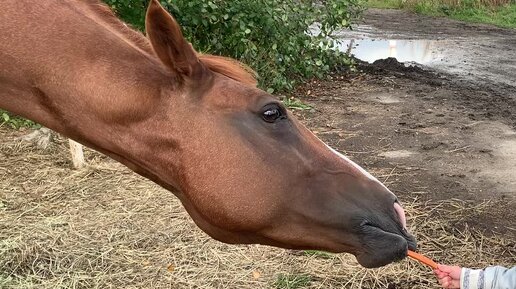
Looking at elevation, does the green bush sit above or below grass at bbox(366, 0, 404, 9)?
above

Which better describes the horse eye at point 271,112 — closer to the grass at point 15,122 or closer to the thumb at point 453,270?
the thumb at point 453,270

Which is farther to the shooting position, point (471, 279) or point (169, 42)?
point (471, 279)

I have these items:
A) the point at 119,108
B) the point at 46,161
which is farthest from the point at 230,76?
the point at 46,161

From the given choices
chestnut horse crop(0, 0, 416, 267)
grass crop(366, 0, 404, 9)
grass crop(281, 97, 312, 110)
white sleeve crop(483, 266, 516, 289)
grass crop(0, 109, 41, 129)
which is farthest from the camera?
grass crop(366, 0, 404, 9)

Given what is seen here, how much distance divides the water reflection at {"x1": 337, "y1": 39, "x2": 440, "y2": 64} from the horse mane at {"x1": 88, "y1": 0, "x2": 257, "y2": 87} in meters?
8.33

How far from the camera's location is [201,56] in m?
1.98

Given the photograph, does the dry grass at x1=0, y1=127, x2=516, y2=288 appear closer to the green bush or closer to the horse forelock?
the horse forelock

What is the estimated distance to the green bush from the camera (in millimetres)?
6773

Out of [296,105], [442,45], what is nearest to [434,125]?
[296,105]

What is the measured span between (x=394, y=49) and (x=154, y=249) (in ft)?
29.0

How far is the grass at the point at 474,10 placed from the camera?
1540 centimetres

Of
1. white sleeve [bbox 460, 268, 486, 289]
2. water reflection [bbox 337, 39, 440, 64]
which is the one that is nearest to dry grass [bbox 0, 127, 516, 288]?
white sleeve [bbox 460, 268, 486, 289]

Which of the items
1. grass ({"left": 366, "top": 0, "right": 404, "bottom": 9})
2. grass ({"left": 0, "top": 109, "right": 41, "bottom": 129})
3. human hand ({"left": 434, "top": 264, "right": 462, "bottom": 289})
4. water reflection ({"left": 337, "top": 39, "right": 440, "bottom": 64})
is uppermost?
human hand ({"left": 434, "top": 264, "right": 462, "bottom": 289})

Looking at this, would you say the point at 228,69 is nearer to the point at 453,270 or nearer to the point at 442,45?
the point at 453,270
